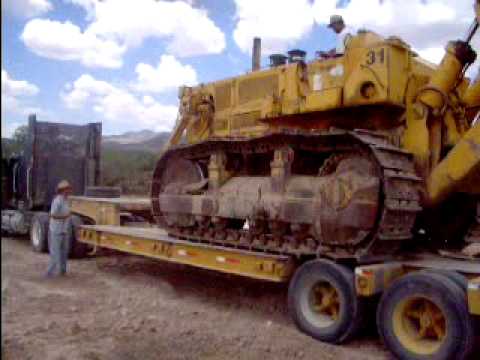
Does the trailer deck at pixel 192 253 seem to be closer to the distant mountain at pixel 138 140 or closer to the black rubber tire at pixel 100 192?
the black rubber tire at pixel 100 192

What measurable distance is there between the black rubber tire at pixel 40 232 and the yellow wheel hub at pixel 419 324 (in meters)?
7.87

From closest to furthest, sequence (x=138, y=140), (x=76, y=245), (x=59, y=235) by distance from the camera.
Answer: (x=59, y=235) → (x=76, y=245) → (x=138, y=140)

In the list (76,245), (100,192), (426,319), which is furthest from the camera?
(100,192)

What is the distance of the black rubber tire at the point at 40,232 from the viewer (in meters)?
11.0

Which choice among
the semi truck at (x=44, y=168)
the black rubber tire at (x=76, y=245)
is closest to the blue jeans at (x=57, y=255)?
the black rubber tire at (x=76, y=245)

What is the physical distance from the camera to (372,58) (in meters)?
6.37

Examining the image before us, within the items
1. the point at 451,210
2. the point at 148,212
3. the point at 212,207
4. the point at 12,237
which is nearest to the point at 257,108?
the point at 212,207

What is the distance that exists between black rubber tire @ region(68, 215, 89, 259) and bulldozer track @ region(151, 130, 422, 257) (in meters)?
3.69

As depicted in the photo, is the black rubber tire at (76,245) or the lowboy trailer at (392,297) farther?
the black rubber tire at (76,245)

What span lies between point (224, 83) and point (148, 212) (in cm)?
323

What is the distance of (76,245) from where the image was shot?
34.2ft

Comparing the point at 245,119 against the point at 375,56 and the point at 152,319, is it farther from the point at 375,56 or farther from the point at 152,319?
the point at 152,319

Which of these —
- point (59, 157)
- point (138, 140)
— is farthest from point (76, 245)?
point (138, 140)

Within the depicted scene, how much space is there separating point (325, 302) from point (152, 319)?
1857mm
